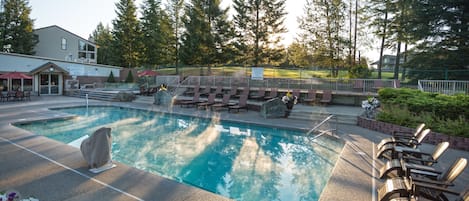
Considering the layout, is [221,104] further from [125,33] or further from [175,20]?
[125,33]

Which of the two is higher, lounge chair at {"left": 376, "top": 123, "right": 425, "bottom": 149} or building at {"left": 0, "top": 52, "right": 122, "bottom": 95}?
building at {"left": 0, "top": 52, "right": 122, "bottom": 95}

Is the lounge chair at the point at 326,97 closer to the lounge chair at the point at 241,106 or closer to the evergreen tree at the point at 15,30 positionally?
the lounge chair at the point at 241,106

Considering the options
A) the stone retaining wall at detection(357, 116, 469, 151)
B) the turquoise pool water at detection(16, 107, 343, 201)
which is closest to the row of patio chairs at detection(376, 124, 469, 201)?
the turquoise pool water at detection(16, 107, 343, 201)

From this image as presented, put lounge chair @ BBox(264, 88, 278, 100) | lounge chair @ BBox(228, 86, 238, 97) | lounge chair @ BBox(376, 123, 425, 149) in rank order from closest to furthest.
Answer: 1. lounge chair @ BBox(376, 123, 425, 149)
2. lounge chair @ BBox(264, 88, 278, 100)
3. lounge chair @ BBox(228, 86, 238, 97)

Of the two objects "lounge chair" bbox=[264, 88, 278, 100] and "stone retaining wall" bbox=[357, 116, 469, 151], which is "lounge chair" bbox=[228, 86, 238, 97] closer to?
"lounge chair" bbox=[264, 88, 278, 100]

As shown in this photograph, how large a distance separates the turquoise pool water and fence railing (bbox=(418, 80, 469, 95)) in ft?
24.9

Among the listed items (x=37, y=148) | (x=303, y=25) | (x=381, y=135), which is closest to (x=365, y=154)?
(x=381, y=135)

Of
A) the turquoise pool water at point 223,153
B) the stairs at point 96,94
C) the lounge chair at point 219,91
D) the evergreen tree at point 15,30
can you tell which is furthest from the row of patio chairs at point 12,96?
the evergreen tree at point 15,30

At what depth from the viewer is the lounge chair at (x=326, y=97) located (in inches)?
585

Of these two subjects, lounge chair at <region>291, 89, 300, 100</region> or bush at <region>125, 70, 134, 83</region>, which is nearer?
lounge chair at <region>291, 89, 300, 100</region>

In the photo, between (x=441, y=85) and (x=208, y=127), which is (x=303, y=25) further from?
(x=208, y=127)

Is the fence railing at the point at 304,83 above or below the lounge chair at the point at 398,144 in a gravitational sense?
above

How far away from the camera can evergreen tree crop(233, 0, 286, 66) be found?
87.8 ft

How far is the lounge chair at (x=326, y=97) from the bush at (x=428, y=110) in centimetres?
414
